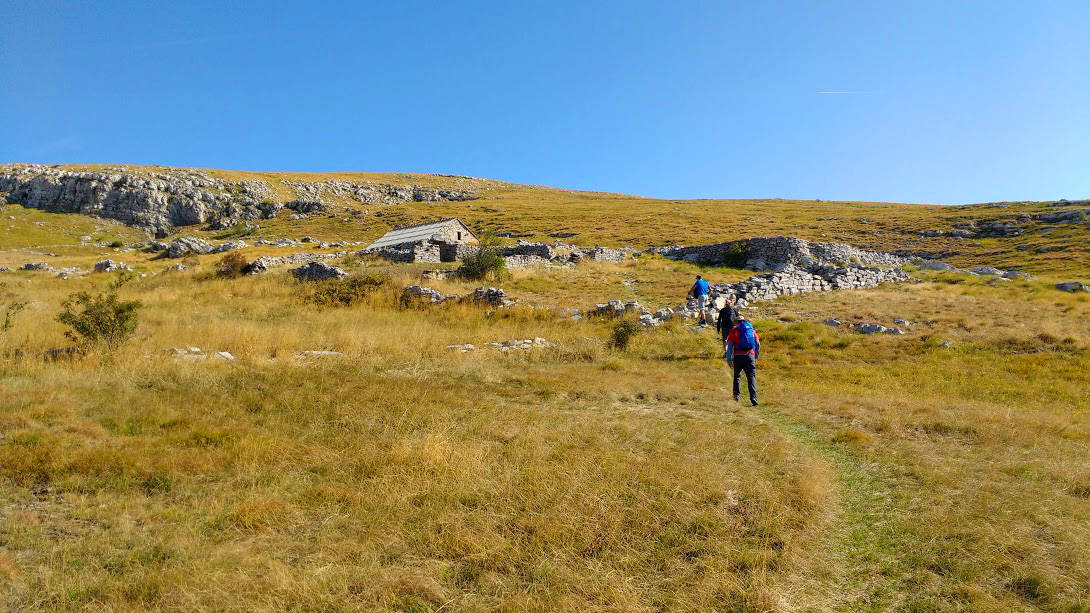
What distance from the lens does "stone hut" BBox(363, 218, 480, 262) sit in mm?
30969

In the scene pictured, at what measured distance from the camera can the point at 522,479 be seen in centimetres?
532

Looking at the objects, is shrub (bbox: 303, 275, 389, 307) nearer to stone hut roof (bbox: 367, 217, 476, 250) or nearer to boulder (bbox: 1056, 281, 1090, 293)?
stone hut roof (bbox: 367, 217, 476, 250)

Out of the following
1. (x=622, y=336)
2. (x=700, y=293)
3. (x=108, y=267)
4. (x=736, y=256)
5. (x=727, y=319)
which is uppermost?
(x=736, y=256)

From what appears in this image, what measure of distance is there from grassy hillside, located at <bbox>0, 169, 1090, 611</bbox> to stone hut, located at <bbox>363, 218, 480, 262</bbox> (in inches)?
703

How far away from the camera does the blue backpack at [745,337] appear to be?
9.40 meters

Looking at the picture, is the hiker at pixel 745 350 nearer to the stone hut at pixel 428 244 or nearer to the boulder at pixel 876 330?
the boulder at pixel 876 330

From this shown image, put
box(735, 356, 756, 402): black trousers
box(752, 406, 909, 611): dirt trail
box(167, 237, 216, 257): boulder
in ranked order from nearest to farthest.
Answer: box(752, 406, 909, 611): dirt trail
box(735, 356, 756, 402): black trousers
box(167, 237, 216, 257): boulder

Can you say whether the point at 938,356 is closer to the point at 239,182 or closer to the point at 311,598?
the point at 311,598

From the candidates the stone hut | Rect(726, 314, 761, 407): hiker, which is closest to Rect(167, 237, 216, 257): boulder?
the stone hut

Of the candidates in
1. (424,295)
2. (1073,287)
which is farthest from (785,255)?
(424,295)

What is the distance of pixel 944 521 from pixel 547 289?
19679mm

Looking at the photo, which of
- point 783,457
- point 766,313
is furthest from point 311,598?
point 766,313

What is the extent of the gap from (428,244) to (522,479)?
91.6 feet

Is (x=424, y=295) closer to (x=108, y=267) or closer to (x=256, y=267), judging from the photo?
(x=256, y=267)
